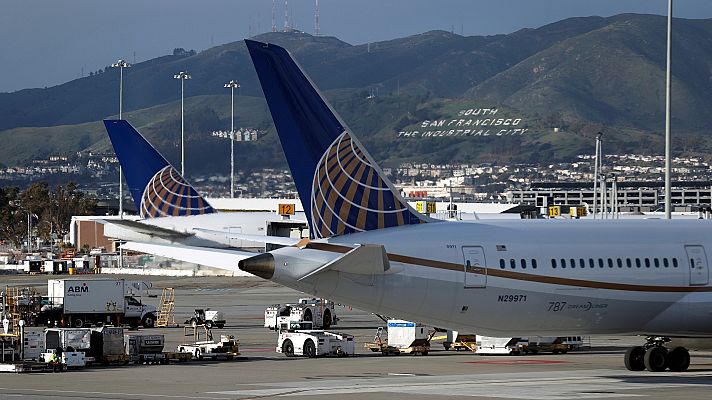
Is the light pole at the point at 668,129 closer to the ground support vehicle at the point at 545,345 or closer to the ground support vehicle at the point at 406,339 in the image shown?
the ground support vehicle at the point at 545,345

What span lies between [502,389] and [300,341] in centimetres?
1236

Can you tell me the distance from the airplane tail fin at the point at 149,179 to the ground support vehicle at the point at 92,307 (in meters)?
12.1

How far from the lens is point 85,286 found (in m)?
58.2

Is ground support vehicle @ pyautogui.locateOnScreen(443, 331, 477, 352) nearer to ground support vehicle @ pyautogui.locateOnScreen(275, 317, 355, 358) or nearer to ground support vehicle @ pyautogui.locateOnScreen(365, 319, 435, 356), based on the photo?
ground support vehicle @ pyautogui.locateOnScreen(365, 319, 435, 356)

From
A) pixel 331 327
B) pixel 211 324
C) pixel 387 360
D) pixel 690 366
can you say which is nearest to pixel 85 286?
pixel 211 324

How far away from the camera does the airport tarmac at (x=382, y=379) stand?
1176 inches

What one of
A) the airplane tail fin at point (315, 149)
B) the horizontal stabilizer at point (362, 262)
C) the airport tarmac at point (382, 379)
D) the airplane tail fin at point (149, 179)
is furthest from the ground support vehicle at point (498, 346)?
the airplane tail fin at point (149, 179)

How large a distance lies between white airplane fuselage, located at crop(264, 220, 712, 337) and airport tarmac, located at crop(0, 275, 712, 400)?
1.57 m

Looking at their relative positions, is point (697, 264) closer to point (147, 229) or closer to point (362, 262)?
point (362, 262)

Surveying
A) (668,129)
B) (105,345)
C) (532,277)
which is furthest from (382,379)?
(668,129)

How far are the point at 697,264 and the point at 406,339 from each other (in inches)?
448

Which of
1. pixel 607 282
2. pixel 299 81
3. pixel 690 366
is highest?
pixel 299 81

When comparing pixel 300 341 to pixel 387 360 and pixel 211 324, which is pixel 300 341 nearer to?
pixel 387 360

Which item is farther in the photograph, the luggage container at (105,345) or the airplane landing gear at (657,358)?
the luggage container at (105,345)
